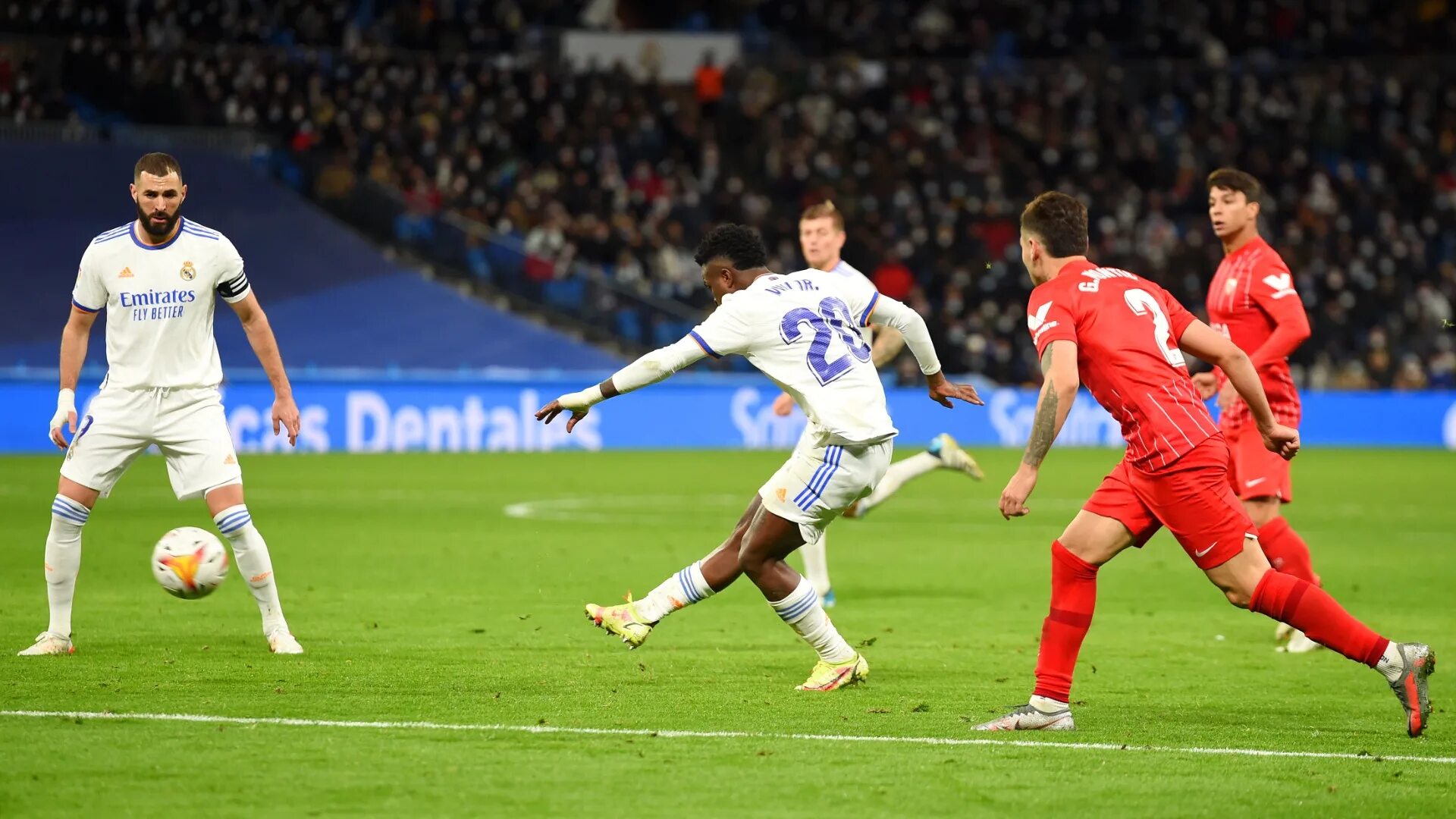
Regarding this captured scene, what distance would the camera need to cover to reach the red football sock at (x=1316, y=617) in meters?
6.77

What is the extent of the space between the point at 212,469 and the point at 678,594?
2329mm

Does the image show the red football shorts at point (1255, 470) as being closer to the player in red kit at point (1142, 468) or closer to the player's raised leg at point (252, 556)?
the player in red kit at point (1142, 468)

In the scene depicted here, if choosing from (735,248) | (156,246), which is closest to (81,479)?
(156,246)

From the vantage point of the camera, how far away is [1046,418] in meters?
6.61

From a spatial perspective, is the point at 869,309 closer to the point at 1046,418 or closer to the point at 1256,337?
the point at 1046,418

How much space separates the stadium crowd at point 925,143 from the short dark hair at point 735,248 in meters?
23.2

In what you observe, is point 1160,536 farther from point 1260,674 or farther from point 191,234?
point 191,234

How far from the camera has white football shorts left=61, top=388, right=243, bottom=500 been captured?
8.44 metres

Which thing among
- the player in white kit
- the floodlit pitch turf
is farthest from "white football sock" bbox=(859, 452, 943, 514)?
the player in white kit

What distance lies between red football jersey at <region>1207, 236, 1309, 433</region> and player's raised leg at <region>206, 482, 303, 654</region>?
4965 millimetres

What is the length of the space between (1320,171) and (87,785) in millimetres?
36981

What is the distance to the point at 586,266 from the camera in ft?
110

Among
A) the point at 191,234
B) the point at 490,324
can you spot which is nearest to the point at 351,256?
the point at 490,324

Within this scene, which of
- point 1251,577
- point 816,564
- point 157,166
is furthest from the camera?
point 816,564
